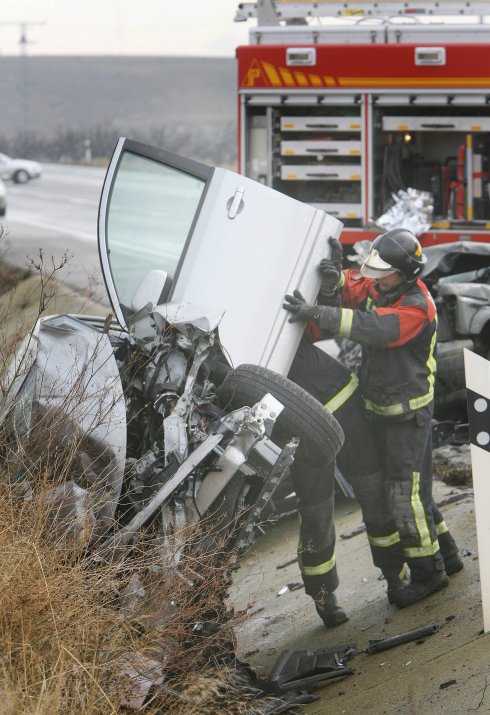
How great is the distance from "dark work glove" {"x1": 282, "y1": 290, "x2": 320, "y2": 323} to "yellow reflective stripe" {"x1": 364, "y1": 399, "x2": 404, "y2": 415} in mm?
646

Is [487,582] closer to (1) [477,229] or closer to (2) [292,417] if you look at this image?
(2) [292,417]

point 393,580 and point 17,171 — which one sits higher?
point 393,580

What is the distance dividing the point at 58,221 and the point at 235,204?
18906mm

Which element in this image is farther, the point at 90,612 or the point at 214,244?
the point at 214,244

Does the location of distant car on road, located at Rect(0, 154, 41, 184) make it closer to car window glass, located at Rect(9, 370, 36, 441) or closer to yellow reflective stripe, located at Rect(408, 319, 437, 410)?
yellow reflective stripe, located at Rect(408, 319, 437, 410)

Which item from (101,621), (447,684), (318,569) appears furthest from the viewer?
(318,569)

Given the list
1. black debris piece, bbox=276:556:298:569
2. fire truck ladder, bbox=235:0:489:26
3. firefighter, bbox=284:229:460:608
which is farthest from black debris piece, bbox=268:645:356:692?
fire truck ladder, bbox=235:0:489:26

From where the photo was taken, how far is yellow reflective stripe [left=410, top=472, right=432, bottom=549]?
5.59 meters

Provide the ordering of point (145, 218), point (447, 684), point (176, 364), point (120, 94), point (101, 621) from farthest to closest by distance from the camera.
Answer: point (120, 94)
point (145, 218)
point (176, 364)
point (447, 684)
point (101, 621)

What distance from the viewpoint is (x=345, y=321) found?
5.39 m

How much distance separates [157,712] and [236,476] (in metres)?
0.98

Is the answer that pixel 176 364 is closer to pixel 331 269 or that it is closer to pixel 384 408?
pixel 331 269

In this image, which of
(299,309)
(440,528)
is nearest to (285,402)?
(299,309)

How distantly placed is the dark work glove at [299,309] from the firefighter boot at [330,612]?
4.38 ft
